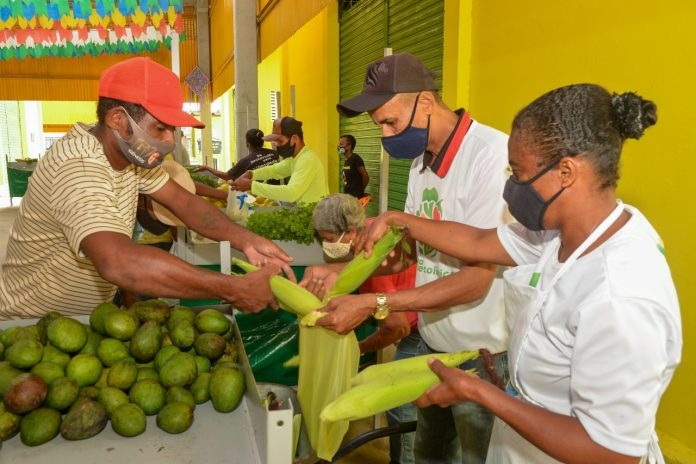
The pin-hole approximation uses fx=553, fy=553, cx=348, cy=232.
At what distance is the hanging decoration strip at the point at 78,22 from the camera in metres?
7.41

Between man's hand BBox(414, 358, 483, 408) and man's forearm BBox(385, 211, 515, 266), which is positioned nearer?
man's hand BBox(414, 358, 483, 408)

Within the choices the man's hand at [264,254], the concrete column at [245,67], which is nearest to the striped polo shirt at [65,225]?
the man's hand at [264,254]

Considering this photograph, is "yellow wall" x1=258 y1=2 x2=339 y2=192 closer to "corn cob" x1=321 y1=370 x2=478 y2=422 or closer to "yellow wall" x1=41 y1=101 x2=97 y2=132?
"corn cob" x1=321 y1=370 x2=478 y2=422

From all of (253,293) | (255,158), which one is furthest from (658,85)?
(255,158)

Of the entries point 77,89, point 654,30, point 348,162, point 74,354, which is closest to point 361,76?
point 348,162

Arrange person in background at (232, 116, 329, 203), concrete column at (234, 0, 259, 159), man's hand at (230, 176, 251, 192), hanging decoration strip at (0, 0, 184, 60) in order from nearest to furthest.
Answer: person in background at (232, 116, 329, 203) < man's hand at (230, 176, 251, 192) < hanging decoration strip at (0, 0, 184, 60) < concrete column at (234, 0, 259, 159)

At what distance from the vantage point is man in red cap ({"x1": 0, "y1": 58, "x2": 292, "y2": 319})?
1934 mm

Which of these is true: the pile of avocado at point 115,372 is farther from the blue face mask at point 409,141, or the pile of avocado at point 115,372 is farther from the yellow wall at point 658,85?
the yellow wall at point 658,85

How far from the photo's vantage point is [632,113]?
1251 millimetres

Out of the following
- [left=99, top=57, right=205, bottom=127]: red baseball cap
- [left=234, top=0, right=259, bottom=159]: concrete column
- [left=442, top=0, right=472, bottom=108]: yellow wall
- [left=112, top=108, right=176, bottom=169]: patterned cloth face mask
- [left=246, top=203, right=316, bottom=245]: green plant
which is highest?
[left=234, top=0, right=259, bottom=159]: concrete column

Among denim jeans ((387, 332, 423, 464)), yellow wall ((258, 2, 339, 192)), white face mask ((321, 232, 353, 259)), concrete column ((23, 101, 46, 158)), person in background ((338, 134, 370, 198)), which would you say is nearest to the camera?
denim jeans ((387, 332, 423, 464))

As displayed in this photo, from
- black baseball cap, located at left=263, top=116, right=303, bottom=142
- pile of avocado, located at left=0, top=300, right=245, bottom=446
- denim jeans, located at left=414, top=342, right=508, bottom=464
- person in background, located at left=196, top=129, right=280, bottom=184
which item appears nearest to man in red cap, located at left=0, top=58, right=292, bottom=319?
pile of avocado, located at left=0, top=300, right=245, bottom=446

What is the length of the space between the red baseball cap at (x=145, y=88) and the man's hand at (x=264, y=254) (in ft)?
2.33

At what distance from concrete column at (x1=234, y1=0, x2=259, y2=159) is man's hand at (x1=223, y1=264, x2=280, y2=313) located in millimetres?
10318
